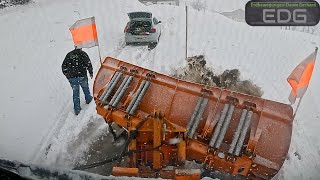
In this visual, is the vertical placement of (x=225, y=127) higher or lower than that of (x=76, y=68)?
lower

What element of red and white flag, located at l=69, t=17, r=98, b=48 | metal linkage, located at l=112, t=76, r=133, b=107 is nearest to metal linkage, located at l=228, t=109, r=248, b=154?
metal linkage, located at l=112, t=76, r=133, b=107

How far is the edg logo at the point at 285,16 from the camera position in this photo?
4.69 metres

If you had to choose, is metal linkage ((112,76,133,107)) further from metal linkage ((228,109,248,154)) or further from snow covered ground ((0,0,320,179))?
metal linkage ((228,109,248,154))

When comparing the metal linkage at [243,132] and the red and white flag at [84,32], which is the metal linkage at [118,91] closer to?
the red and white flag at [84,32]

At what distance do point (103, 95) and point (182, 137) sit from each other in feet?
5.08

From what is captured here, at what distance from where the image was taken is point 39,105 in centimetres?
679

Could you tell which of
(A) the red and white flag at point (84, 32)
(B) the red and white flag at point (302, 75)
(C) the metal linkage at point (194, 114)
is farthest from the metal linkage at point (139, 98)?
(B) the red and white flag at point (302, 75)

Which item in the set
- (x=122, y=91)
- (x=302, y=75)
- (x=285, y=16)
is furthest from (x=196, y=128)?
(x=285, y=16)

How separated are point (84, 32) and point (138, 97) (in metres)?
2.12

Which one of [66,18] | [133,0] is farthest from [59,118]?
[133,0]

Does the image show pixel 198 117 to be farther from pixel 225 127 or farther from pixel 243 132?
pixel 243 132

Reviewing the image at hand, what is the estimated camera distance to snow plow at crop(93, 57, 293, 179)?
430cm

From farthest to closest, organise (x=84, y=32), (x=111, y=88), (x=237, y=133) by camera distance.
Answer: (x=84, y=32) < (x=111, y=88) < (x=237, y=133)

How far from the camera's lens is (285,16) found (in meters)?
4.66
